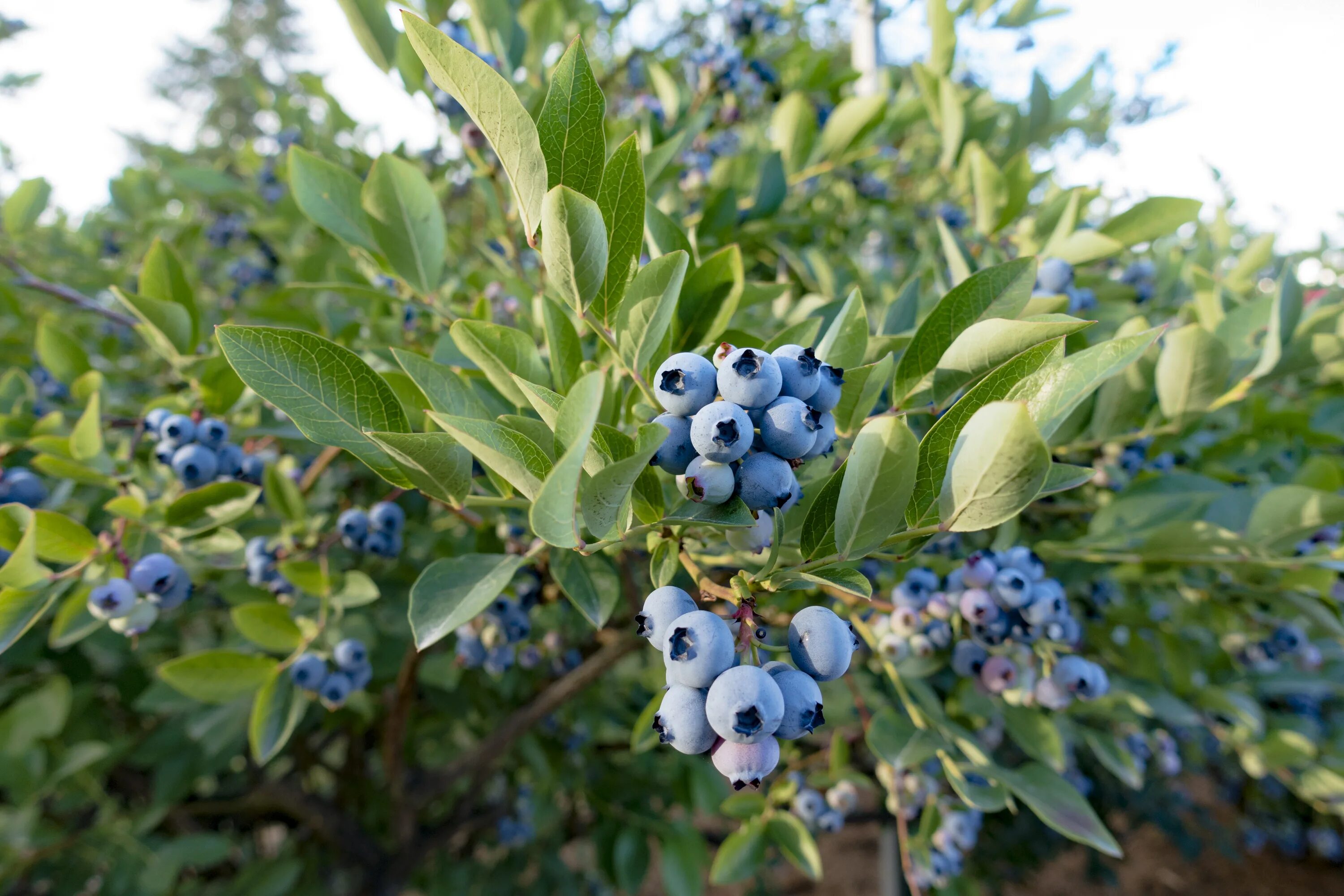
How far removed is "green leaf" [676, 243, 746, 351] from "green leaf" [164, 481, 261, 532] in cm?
70

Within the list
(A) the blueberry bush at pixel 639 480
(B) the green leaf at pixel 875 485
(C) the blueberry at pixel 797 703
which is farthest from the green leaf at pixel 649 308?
(C) the blueberry at pixel 797 703

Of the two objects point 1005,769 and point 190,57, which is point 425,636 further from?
point 190,57

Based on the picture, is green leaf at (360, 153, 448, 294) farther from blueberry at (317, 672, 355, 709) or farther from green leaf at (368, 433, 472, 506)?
blueberry at (317, 672, 355, 709)

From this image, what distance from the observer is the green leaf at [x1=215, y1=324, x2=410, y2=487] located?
71 cm

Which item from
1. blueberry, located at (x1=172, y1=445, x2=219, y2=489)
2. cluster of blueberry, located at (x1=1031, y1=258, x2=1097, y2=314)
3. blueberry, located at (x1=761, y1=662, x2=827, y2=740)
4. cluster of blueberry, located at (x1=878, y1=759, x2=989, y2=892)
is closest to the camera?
blueberry, located at (x1=761, y1=662, x2=827, y2=740)

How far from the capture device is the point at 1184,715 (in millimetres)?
1514

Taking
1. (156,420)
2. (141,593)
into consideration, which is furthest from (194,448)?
(141,593)

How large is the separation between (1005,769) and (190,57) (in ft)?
97.4

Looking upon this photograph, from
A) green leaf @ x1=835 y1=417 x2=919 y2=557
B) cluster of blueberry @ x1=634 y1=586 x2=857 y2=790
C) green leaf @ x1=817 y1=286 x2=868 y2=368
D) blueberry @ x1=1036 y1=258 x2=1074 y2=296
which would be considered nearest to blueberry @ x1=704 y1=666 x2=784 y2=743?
cluster of blueberry @ x1=634 y1=586 x2=857 y2=790

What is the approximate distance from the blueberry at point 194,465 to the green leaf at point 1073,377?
1.19 metres

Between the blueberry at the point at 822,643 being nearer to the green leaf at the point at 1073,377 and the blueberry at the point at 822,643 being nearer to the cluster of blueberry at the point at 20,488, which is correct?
the green leaf at the point at 1073,377

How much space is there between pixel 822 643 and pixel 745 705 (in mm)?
106

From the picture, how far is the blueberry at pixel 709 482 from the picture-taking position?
63cm

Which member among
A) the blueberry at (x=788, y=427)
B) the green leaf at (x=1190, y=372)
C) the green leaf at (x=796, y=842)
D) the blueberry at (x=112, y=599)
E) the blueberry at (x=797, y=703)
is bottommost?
the green leaf at (x=796, y=842)
